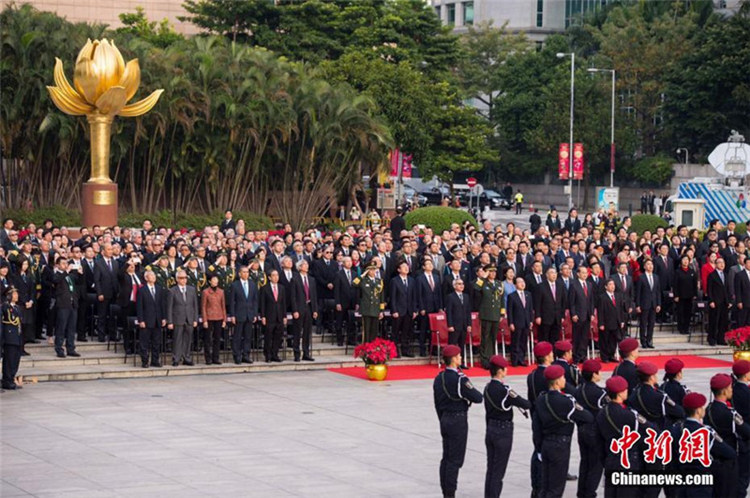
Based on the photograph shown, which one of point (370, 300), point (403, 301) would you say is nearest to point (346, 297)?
point (370, 300)

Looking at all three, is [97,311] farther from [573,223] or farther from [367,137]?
[367,137]

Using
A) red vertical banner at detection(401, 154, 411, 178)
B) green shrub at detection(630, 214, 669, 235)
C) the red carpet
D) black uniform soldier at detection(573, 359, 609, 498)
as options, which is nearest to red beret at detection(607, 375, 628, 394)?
black uniform soldier at detection(573, 359, 609, 498)

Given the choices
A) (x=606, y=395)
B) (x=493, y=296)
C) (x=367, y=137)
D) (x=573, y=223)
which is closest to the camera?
(x=606, y=395)

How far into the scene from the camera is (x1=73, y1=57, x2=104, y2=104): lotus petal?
3256 cm

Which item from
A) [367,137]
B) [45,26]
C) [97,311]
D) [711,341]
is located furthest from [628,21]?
[97,311]

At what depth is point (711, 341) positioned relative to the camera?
28.6 meters

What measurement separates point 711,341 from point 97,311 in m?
12.8

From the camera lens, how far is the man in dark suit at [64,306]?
77.6ft

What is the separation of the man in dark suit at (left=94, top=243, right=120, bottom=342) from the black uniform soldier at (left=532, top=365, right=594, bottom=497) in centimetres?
1220

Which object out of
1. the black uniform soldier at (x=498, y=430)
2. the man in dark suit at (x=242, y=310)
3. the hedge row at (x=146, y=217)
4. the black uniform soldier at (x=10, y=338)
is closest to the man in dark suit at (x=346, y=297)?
the man in dark suit at (x=242, y=310)

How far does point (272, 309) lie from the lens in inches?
965

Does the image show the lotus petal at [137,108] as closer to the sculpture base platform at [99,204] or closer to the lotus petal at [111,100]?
the lotus petal at [111,100]

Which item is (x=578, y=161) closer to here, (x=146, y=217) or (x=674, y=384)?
(x=146, y=217)

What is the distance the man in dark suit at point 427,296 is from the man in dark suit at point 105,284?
5.67 metres
